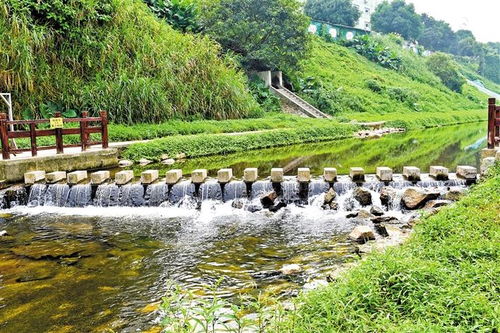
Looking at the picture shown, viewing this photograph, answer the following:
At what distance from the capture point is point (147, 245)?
323 inches

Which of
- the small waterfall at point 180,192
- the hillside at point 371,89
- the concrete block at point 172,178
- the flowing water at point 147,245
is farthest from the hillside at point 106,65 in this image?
the hillside at point 371,89

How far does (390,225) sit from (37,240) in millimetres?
6748

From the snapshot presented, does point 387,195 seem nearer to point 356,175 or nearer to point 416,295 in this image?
point 356,175

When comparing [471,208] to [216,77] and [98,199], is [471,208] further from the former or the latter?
[216,77]

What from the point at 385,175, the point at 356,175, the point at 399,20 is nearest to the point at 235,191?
the point at 356,175

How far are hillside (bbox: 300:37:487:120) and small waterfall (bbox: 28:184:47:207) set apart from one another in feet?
81.6

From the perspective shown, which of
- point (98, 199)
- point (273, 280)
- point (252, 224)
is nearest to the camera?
point (273, 280)

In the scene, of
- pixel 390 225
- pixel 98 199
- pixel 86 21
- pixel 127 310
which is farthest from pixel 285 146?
pixel 127 310

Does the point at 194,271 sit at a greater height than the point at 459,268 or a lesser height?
lesser

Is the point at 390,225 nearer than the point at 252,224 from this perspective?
Yes

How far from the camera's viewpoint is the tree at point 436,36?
87.9 m

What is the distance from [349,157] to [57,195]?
36.3ft

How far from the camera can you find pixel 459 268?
4.90m

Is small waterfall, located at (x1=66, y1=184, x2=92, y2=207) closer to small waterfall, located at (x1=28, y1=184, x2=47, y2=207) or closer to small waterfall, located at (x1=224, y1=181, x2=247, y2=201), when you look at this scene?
small waterfall, located at (x1=28, y1=184, x2=47, y2=207)
